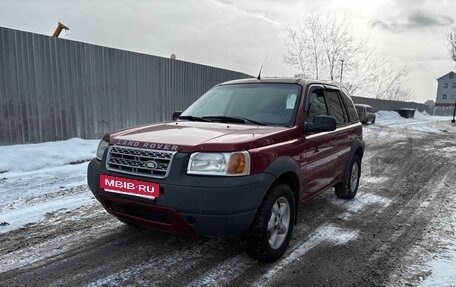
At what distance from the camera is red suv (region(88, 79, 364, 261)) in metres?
2.99

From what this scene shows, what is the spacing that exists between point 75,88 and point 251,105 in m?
7.15

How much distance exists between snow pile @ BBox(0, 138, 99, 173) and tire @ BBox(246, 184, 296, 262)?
227 inches

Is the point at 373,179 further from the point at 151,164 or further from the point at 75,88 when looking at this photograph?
the point at 75,88

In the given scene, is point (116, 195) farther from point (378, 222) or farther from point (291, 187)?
point (378, 222)

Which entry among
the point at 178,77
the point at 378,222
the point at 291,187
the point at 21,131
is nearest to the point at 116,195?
the point at 291,187

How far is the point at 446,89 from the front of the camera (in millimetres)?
84062

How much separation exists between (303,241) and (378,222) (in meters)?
1.37

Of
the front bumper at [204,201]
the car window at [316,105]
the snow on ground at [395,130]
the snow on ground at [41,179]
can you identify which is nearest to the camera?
the front bumper at [204,201]

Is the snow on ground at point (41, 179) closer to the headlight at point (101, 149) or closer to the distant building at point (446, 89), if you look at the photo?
the headlight at point (101, 149)

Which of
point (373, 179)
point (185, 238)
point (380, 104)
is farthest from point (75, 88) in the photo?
point (380, 104)

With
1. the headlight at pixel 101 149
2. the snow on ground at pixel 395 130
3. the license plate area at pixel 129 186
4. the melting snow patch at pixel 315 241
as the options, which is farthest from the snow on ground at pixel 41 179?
the snow on ground at pixel 395 130

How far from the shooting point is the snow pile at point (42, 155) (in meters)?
7.29

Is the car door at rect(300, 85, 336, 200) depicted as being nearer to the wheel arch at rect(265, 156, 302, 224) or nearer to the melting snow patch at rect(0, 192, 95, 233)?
the wheel arch at rect(265, 156, 302, 224)

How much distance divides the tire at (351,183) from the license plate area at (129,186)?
3.52 meters
